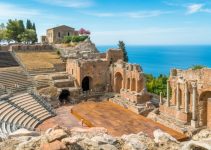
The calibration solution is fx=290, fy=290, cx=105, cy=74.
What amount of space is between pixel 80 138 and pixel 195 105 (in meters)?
19.9

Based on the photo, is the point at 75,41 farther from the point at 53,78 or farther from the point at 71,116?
the point at 71,116

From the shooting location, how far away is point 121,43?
192 feet

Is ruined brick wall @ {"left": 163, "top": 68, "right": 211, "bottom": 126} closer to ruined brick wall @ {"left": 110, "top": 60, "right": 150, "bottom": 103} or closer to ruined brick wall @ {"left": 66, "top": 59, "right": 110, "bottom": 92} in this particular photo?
ruined brick wall @ {"left": 110, "top": 60, "right": 150, "bottom": 103}

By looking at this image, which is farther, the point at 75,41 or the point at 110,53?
the point at 75,41

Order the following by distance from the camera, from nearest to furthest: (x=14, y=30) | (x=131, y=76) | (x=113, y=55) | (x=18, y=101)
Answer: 1. (x=18, y=101)
2. (x=131, y=76)
3. (x=113, y=55)
4. (x=14, y=30)

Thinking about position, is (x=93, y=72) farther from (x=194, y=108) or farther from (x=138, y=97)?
(x=194, y=108)

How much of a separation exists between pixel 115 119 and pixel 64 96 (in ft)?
35.1

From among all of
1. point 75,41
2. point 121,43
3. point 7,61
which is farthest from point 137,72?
point 75,41

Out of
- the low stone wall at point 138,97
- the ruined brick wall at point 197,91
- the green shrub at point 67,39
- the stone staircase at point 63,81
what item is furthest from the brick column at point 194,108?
the green shrub at point 67,39

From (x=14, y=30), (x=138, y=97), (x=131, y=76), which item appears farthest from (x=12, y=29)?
(x=138, y=97)

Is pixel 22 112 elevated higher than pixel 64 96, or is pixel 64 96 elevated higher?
pixel 64 96

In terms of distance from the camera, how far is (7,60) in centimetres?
4234

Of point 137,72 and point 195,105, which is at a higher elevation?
point 137,72

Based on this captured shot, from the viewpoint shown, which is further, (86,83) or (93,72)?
(86,83)
